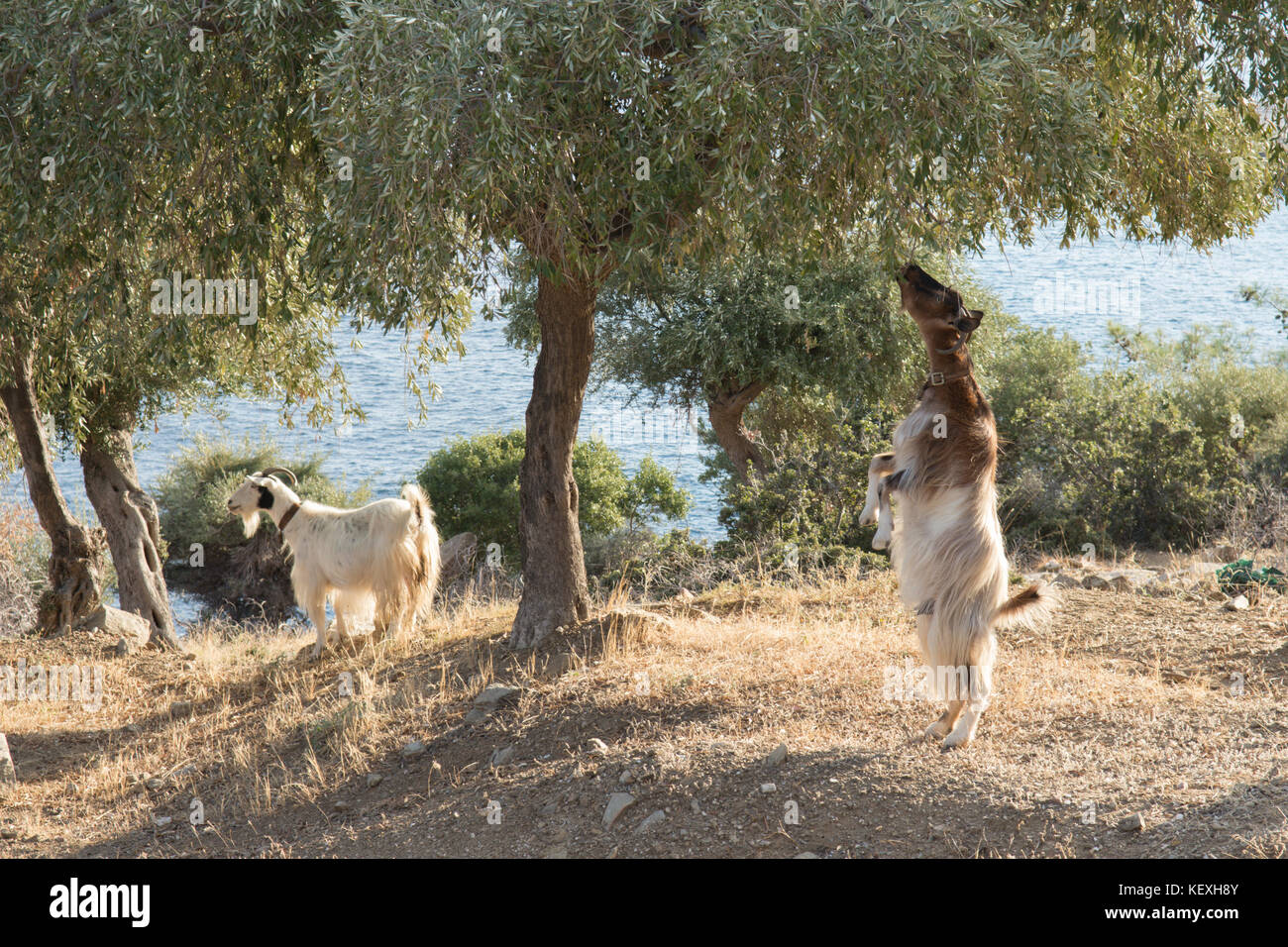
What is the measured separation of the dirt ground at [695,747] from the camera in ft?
18.3

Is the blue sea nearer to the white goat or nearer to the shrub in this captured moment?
the shrub

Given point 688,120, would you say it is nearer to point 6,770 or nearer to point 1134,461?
point 6,770

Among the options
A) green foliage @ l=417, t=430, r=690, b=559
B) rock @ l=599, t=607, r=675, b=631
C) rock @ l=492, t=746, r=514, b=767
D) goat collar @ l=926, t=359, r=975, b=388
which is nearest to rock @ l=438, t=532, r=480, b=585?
green foliage @ l=417, t=430, r=690, b=559

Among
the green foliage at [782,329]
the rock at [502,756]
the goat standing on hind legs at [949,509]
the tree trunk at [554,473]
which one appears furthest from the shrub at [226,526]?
the goat standing on hind legs at [949,509]

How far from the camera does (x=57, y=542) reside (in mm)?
12656

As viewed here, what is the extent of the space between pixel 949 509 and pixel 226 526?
22628mm

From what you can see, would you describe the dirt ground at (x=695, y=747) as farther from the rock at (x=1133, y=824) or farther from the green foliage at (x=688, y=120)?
the green foliage at (x=688, y=120)

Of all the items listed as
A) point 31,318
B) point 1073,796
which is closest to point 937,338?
point 1073,796

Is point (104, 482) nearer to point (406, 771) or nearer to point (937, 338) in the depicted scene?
point (406, 771)

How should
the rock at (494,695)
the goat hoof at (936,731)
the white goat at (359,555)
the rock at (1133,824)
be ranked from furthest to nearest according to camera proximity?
the white goat at (359,555) < the rock at (494,695) < the goat hoof at (936,731) < the rock at (1133,824)

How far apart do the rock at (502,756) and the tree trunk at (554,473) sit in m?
1.77

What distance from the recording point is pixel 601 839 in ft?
19.1

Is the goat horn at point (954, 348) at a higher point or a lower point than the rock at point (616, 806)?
higher

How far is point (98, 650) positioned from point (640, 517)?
12.8m
